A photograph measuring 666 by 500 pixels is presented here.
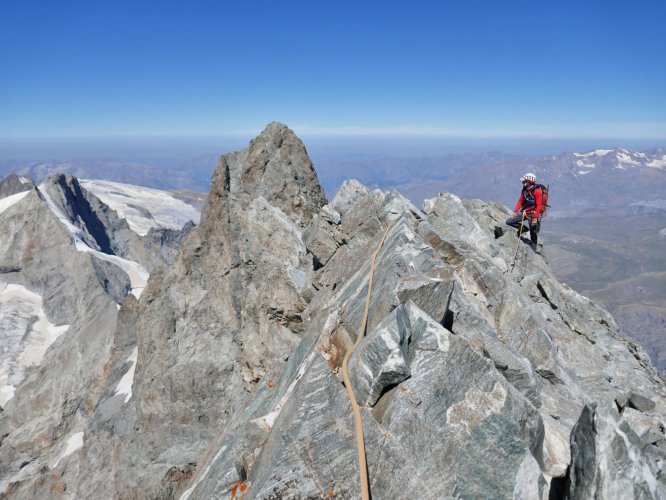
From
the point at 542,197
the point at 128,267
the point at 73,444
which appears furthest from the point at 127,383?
the point at 128,267

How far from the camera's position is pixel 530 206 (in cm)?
2669

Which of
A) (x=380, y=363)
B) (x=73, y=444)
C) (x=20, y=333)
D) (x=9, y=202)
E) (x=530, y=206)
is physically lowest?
(x=20, y=333)

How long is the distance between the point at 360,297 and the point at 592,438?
7.79 m

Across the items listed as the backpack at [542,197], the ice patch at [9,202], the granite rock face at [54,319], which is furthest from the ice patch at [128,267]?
the backpack at [542,197]

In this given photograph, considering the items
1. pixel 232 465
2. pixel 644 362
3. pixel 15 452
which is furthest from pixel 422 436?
pixel 15 452

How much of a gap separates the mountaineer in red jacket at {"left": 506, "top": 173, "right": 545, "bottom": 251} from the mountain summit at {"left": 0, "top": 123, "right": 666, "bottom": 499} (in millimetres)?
1217

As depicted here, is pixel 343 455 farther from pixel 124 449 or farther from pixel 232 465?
pixel 124 449

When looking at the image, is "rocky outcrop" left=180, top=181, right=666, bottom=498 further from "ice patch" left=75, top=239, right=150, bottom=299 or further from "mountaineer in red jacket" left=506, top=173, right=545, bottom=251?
"ice patch" left=75, top=239, right=150, bottom=299

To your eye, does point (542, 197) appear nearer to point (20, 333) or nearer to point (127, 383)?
point (127, 383)

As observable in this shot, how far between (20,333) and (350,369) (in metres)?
96.6

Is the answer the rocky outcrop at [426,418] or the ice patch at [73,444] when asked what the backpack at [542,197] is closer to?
the rocky outcrop at [426,418]

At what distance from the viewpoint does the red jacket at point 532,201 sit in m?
25.5

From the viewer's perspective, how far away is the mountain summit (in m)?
9.20

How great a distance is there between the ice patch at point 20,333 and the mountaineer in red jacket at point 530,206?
80686 millimetres
